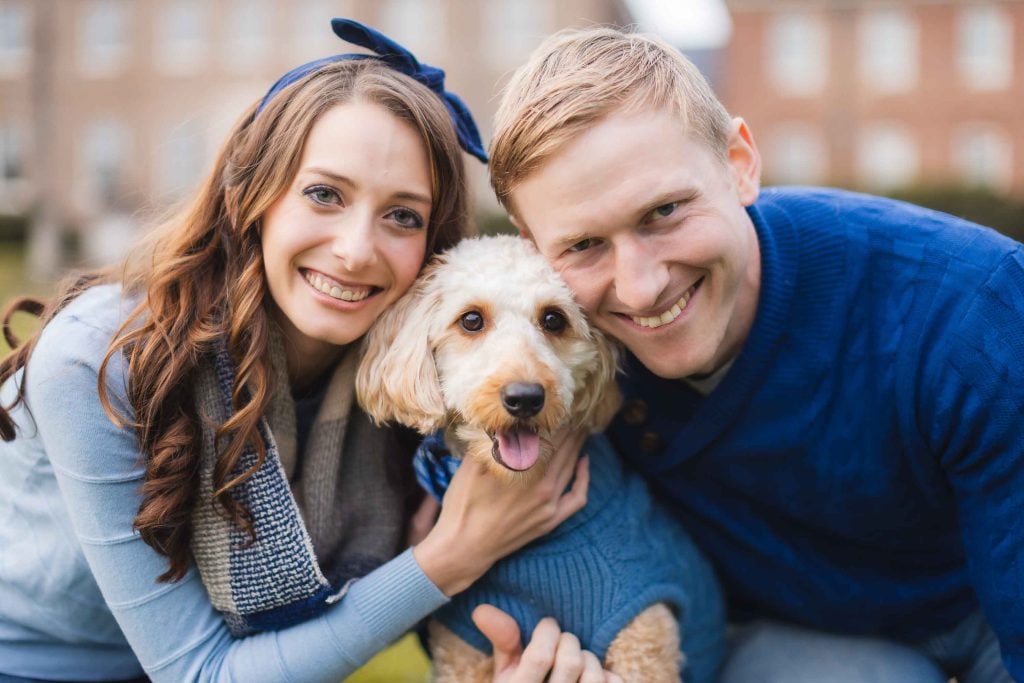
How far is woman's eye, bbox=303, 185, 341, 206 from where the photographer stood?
2.42 metres

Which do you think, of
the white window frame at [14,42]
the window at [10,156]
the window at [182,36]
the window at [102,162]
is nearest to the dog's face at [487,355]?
the window at [182,36]

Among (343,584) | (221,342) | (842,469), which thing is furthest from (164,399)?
(842,469)

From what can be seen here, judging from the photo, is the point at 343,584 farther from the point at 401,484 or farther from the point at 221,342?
the point at 221,342

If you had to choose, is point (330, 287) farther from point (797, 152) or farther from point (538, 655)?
point (797, 152)

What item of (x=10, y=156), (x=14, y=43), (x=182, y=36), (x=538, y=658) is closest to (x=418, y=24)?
(x=182, y=36)

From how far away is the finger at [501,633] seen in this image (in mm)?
2459

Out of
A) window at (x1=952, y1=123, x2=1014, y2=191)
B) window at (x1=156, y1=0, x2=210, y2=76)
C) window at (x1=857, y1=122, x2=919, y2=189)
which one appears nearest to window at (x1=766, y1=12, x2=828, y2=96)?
window at (x1=857, y1=122, x2=919, y2=189)

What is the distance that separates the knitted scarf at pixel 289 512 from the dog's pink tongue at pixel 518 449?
0.52m

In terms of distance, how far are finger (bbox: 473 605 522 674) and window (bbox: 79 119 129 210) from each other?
2700 centimetres

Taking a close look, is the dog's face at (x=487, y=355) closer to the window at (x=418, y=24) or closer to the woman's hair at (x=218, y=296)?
the woman's hair at (x=218, y=296)

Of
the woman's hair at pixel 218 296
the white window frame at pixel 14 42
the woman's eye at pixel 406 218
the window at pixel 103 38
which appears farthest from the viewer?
the white window frame at pixel 14 42

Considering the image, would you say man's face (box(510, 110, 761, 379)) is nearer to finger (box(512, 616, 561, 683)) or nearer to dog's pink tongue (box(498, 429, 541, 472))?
dog's pink tongue (box(498, 429, 541, 472))

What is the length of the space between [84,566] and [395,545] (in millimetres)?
852

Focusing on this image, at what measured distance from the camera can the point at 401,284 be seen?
103 inches
